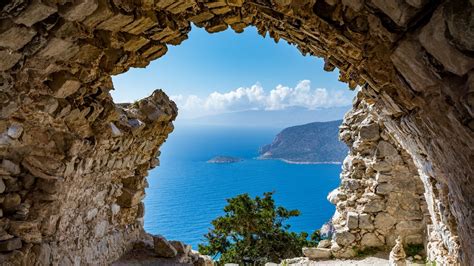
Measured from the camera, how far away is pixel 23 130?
3.94 meters

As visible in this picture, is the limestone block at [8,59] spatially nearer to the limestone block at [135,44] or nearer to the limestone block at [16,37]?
the limestone block at [16,37]

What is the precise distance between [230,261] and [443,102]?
14241 millimetres

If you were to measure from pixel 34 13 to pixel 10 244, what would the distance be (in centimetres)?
312

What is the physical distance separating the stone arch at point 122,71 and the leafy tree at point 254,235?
9.64 meters

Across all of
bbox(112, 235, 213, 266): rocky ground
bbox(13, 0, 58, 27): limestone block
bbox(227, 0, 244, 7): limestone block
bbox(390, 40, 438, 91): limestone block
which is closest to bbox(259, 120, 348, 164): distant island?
bbox(112, 235, 213, 266): rocky ground

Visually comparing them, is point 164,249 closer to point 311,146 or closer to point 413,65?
point 413,65

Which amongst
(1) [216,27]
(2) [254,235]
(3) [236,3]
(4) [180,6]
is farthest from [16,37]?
(2) [254,235]

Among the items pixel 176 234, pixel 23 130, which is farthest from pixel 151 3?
pixel 176 234

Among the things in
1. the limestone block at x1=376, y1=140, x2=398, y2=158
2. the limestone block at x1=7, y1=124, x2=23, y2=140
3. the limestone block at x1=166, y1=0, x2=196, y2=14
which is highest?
the limestone block at x1=376, y1=140, x2=398, y2=158

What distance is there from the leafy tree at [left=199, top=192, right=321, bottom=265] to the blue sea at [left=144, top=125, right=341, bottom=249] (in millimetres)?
1928

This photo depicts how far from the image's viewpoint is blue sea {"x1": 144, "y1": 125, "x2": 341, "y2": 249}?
72.1 ft

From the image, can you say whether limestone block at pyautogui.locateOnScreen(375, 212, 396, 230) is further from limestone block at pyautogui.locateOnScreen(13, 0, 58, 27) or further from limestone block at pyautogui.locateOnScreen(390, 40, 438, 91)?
limestone block at pyautogui.locateOnScreen(13, 0, 58, 27)

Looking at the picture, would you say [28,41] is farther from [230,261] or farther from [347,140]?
[230,261]

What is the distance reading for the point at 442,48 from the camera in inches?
70.4
